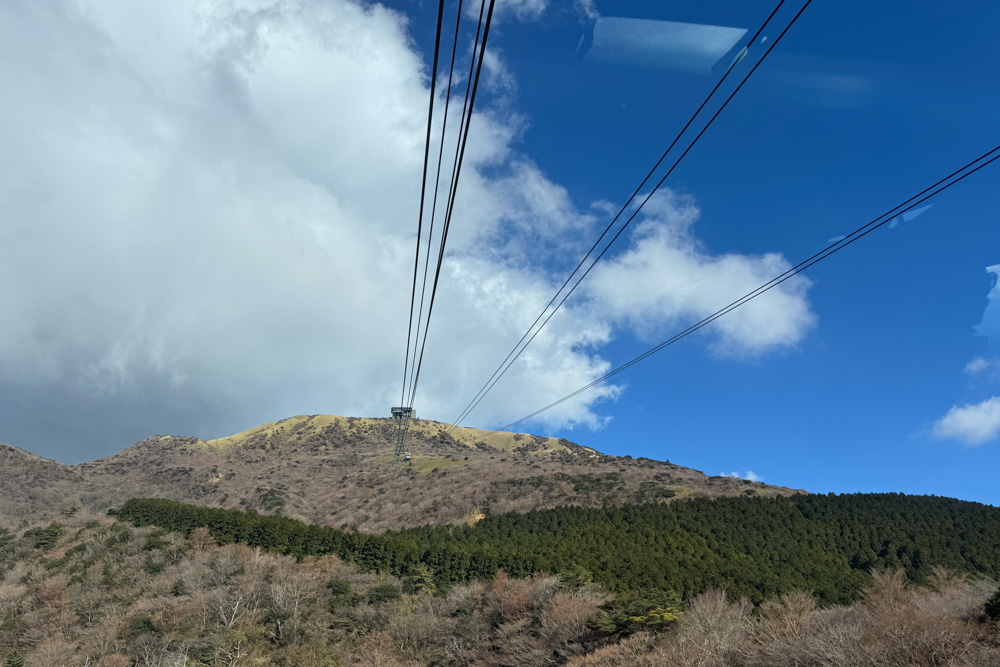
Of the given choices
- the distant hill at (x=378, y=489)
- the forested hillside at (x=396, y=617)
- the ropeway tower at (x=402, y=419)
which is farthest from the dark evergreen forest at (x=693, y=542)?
the distant hill at (x=378, y=489)

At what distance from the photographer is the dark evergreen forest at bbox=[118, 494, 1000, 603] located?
6856 cm

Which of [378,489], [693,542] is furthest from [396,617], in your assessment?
[378,489]

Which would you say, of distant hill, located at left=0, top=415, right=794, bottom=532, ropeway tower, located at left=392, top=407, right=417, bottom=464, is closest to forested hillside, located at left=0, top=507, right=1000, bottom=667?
ropeway tower, located at left=392, top=407, right=417, bottom=464

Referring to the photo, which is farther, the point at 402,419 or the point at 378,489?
the point at 378,489

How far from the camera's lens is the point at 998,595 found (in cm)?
2773

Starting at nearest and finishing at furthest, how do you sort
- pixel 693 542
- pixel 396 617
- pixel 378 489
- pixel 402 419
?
pixel 396 617 → pixel 402 419 → pixel 693 542 → pixel 378 489

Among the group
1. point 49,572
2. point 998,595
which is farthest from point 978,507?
point 49,572

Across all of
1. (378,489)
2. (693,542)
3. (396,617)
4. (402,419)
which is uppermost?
(378,489)

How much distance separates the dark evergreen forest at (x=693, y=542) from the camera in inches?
2699

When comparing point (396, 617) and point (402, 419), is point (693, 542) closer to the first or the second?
point (396, 617)

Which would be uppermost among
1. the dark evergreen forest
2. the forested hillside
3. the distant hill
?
the distant hill

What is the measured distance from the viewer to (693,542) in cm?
8331

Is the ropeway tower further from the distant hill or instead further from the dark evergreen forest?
the distant hill

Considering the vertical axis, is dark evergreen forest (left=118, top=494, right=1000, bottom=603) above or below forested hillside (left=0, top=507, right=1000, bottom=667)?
above
